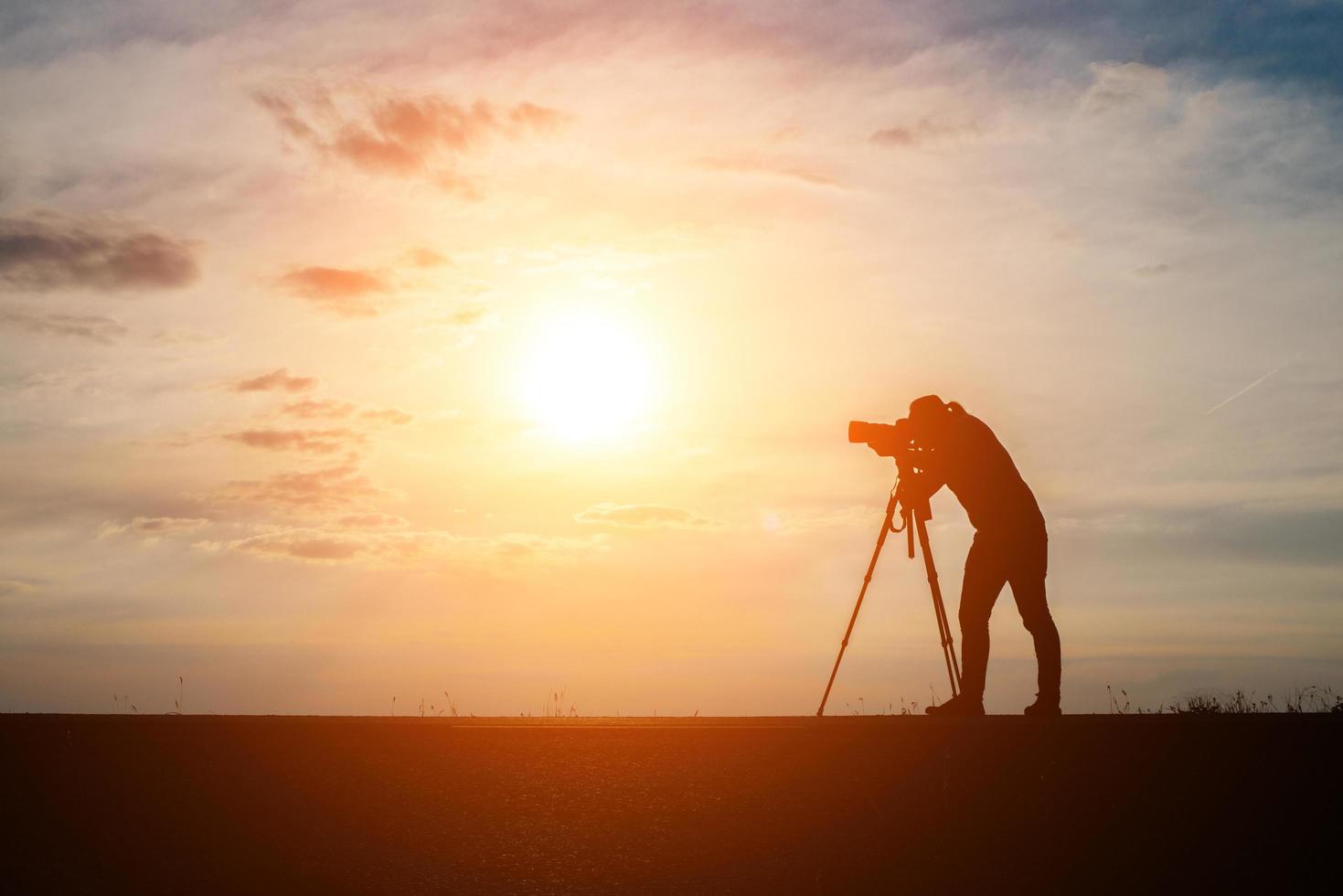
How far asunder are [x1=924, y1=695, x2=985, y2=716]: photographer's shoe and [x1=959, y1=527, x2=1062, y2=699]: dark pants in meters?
0.10

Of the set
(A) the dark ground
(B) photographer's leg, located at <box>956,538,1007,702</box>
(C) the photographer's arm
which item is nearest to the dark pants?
(B) photographer's leg, located at <box>956,538,1007,702</box>

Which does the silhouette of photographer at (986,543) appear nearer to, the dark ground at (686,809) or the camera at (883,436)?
the camera at (883,436)

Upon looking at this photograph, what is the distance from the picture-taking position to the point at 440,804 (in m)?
6.72

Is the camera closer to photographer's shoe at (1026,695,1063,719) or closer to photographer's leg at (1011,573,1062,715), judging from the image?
A: photographer's leg at (1011,573,1062,715)

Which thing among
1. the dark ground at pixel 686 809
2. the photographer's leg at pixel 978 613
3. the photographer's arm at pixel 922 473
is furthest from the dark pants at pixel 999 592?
the dark ground at pixel 686 809

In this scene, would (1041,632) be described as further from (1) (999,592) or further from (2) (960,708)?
(2) (960,708)

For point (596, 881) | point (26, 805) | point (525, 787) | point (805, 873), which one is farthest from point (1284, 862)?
point (26, 805)

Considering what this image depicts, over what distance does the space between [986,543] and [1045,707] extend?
155 centimetres

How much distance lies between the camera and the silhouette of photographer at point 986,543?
11406 mm

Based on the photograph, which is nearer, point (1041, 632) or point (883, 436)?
point (1041, 632)

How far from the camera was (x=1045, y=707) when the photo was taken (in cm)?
1108

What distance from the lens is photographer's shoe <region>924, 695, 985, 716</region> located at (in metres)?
11.1

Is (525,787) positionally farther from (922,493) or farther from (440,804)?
(922,493)

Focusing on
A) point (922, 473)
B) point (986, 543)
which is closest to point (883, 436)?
point (922, 473)
